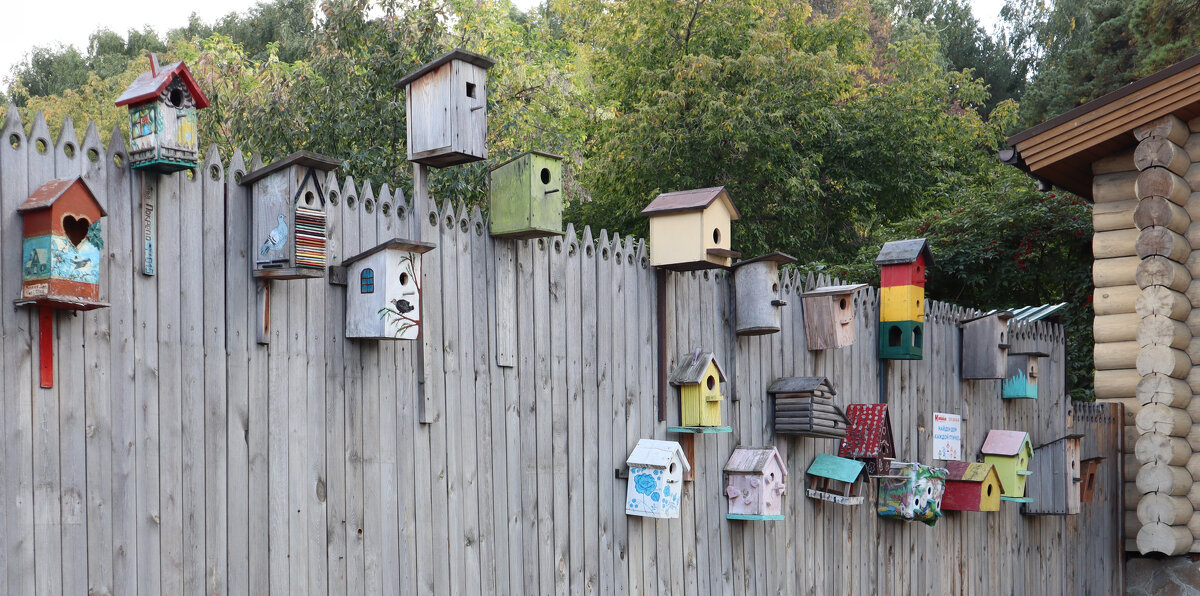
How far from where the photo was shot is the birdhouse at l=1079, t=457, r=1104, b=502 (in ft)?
27.9

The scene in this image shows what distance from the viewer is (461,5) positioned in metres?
18.8

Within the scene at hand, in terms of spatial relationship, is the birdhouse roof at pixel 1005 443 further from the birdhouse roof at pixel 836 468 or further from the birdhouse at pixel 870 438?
the birdhouse roof at pixel 836 468

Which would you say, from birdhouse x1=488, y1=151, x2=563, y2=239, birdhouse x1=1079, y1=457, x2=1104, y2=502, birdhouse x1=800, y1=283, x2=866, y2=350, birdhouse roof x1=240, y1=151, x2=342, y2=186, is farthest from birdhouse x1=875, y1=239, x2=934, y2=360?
birdhouse roof x1=240, y1=151, x2=342, y2=186

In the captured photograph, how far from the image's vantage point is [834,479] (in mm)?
6164

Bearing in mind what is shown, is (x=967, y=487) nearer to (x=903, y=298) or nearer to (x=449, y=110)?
(x=903, y=298)

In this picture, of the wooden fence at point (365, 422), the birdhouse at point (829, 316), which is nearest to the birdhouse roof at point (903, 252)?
the birdhouse at point (829, 316)

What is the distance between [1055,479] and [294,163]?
6416 mm

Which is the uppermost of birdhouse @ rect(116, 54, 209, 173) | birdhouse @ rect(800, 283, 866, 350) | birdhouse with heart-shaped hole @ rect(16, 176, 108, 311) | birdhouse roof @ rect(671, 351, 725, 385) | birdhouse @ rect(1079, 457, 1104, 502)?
birdhouse @ rect(116, 54, 209, 173)

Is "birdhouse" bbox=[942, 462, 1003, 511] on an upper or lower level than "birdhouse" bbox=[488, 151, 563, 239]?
lower

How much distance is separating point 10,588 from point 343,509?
114 cm

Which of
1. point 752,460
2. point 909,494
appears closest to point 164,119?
point 752,460

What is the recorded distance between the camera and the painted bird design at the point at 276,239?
367 cm

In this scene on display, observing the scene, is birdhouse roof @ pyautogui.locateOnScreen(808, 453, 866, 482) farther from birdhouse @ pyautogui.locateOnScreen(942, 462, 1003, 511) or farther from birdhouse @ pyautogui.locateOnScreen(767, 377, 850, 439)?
birdhouse @ pyautogui.locateOnScreen(942, 462, 1003, 511)

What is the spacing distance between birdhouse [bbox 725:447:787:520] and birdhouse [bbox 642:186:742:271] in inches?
39.8
